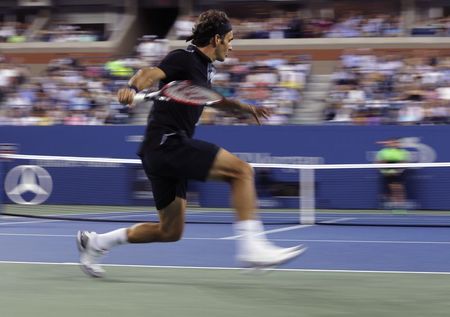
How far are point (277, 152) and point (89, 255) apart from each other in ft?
32.7

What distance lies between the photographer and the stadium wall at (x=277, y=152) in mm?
15445

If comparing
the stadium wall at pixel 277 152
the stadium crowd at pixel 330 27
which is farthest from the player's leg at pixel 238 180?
the stadium crowd at pixel 330 27

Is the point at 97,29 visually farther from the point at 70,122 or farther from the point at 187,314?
the point at 187,314

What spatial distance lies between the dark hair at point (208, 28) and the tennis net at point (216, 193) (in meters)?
7.64

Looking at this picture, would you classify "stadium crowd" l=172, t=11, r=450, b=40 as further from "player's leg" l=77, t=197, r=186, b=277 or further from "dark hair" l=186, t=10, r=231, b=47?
"player's leg" l=77, t=197, r=186, b=277

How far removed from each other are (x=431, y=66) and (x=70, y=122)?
745 cm

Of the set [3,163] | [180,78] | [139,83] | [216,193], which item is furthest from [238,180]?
[3,163]

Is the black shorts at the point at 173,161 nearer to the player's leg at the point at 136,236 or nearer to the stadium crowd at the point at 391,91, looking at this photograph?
the player's leg at the point at 136,236

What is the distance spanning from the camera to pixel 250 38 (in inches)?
843

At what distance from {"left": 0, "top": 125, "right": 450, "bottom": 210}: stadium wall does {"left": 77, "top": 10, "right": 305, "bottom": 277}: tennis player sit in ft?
30.5

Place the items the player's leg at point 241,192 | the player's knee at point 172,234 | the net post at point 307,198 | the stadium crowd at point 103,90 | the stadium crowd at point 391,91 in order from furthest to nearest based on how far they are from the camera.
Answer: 1. the stadium crowd at point 103,90
2. the stadium crowd at point 391,91
3. the net post at point 307,198
4. the player's knee at point 172,234
5. the player's leg at point 241,192

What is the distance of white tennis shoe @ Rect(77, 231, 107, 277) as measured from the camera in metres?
6.35

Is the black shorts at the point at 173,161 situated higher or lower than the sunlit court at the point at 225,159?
higher

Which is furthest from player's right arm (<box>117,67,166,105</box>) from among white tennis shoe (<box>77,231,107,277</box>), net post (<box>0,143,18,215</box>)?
net post (<box>0,143,18,215</box>)
